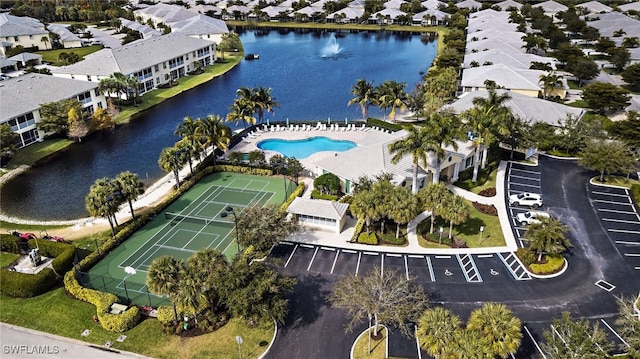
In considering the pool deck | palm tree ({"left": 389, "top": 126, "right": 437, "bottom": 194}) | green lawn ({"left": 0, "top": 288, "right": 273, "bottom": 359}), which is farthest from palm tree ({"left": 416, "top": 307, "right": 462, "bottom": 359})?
the pool deck

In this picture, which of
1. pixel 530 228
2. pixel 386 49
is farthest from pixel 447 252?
pixel 386 49

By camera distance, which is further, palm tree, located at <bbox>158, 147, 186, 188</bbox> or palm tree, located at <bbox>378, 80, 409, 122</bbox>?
palm tree, located at <bbox>378, 80, 409, 122</bbox>

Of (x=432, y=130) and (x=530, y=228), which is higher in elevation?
(x=432, y=130)

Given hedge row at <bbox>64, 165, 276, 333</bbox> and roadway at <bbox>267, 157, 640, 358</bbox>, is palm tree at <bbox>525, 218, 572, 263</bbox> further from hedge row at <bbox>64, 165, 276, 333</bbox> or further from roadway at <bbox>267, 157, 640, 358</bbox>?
hedge row at <bbox>64, 165, 276, 333</bbox>

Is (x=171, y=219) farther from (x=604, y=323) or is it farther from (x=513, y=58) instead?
(x=513, y=58)

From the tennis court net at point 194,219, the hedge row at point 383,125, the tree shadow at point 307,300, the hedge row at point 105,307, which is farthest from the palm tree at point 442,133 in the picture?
the hedge row at point 105,307

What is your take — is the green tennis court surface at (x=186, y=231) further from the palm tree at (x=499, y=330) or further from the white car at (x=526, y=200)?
the white car at (x=526, y=200)
